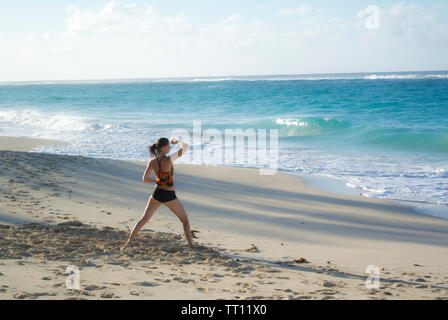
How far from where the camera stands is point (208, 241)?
639cm

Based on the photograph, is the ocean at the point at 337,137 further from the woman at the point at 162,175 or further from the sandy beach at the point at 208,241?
the woman at the point at 162,175

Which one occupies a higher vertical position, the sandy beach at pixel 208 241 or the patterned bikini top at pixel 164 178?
the patterned bikini top at pixel 164 178

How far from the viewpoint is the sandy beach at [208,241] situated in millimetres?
4336

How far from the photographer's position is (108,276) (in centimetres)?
450

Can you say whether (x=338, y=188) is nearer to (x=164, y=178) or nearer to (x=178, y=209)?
(x=178, y=209)

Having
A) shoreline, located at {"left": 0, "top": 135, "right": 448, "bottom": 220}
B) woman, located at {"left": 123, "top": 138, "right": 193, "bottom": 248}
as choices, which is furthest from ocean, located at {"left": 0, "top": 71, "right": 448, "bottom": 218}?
woman, located at {"left": 123, "top": 138, "right": 193, "bottom": 248}

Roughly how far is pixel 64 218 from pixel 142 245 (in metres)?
1.91
